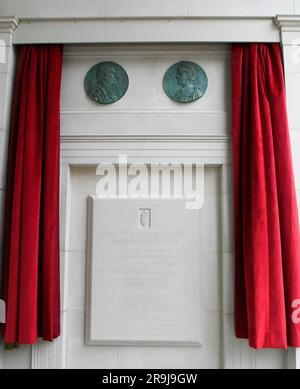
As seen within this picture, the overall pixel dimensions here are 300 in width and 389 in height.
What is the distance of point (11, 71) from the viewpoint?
1.84m

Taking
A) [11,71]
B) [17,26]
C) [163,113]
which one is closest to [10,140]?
[11,71]

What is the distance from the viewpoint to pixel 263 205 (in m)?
1.65

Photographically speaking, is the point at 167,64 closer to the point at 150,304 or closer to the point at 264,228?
the point at 264,228

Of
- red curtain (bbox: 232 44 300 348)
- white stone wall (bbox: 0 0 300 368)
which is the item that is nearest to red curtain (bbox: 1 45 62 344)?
white stone wall (bbox: 0 0 300 368)

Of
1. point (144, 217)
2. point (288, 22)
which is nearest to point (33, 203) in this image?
point (144, 217)

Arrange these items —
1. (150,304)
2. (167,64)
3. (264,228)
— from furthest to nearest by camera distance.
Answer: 1. (167,64)
2. (150,304)
3. (264,228)

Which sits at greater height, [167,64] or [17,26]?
[17,26]

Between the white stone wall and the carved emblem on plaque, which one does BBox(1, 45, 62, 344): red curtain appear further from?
the carved emblem on plaque

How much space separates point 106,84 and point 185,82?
423 millimetres

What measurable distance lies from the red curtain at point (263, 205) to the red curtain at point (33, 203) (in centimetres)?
92

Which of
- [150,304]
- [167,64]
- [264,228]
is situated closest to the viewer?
[264,228]

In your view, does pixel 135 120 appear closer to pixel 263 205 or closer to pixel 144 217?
pixel 144 217
